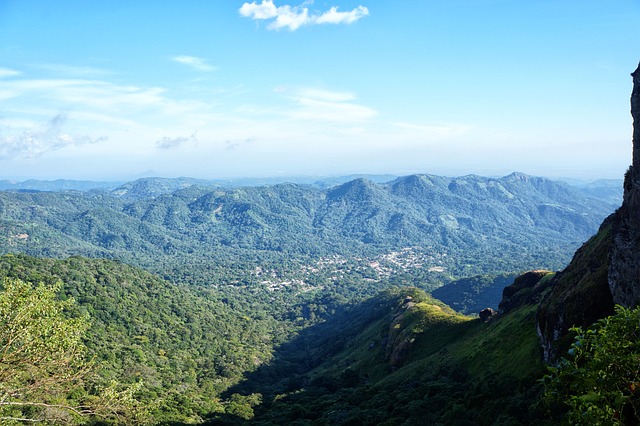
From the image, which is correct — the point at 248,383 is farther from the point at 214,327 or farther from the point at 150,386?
the point at 214,327

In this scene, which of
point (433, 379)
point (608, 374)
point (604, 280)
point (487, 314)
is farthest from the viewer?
point (487, 314)

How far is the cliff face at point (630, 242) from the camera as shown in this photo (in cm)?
3084

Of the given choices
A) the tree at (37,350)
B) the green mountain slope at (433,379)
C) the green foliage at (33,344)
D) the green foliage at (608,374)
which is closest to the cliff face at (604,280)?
the green mountain slope at (433,379)

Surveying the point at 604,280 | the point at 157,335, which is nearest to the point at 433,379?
the point at 604,280

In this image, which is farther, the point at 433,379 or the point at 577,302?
the point at 433,379

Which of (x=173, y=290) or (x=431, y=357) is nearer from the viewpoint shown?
(x=431, y=357)

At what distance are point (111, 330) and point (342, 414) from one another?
325 feet

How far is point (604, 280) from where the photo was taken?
36.9 m

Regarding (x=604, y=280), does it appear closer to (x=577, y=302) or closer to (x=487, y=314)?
(x=577, y=302)

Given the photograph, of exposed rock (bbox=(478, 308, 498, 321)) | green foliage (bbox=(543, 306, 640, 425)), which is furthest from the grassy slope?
green foliage (bbox=(543, 306, 640, 425))

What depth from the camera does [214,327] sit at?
552ft

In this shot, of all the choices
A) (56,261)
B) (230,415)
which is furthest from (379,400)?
(56,261)

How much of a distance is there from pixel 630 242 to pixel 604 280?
6.94 m

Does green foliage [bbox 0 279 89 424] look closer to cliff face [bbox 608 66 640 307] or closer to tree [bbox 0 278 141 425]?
tree [bbox 0 278 141 425]
